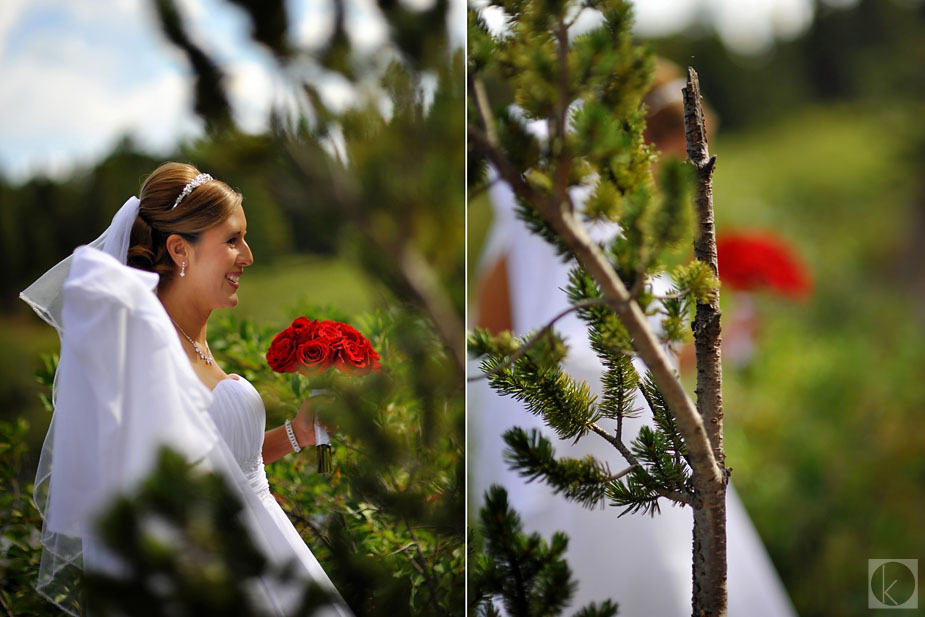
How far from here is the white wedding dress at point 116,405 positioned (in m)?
0.97

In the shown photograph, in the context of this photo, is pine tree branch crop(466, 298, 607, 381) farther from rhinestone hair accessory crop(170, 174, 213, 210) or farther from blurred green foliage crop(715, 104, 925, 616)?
blurred green foliage crop(715, 104, 925, 616)

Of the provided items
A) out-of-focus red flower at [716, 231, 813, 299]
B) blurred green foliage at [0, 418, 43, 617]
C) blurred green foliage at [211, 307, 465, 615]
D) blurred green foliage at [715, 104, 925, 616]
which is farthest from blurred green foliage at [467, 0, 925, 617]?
blurred green foliage at [0, 418, 43, 617]

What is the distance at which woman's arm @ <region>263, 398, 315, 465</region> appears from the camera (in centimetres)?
124

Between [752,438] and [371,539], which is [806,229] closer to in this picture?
[752,438]

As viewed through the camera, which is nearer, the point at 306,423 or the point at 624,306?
the point at 624,306

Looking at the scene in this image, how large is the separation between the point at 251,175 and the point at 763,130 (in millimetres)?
3004

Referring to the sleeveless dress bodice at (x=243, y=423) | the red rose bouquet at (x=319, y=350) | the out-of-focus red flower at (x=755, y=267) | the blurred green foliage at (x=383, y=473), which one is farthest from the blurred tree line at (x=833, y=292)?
the sleeveless dress bodice at (x=243, y=423)

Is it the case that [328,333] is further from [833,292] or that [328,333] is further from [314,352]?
[833,292]

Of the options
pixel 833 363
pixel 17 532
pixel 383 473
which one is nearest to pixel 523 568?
pixel 383 473

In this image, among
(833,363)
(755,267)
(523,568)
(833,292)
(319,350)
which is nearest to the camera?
(523,568)

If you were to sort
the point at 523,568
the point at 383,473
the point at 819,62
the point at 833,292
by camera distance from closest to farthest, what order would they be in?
the point at 523,568, the point at 383,473, the point at 833,292, the point at 819,62

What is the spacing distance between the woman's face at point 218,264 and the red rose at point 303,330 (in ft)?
0.37

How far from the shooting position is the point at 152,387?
0.98 m

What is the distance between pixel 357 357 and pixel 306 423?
120 mm
